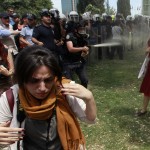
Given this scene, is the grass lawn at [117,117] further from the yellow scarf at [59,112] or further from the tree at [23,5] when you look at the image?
the tree at [23,5]

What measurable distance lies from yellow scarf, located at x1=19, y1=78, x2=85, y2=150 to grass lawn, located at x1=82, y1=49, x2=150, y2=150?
8.36 ft

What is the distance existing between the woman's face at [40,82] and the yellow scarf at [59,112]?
1.5 inches

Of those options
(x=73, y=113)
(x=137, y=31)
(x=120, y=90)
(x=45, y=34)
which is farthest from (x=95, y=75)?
(x=137, y=31)

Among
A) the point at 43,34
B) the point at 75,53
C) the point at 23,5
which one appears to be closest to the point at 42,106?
the point at 75,53

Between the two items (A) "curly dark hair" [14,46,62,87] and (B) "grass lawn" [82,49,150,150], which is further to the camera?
(B) "grass lawn" [82,49,150,150]

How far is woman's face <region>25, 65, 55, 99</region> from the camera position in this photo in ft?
5.91

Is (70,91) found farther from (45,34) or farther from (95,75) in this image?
(95,75)

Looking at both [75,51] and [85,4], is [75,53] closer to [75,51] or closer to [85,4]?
[75,51]

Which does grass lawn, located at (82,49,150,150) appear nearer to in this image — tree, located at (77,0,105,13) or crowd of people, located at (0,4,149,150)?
crowd of people, located at (0,4,149,150)

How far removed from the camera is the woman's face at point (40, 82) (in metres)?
1.80

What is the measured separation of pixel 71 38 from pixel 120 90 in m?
2.09

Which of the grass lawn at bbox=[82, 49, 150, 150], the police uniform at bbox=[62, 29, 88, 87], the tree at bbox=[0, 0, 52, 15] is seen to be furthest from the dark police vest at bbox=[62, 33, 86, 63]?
the tree at bbox=[0, 0, 52, 15]

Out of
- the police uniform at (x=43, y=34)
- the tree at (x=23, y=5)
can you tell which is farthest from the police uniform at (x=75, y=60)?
the tree at (x=23, y=5)

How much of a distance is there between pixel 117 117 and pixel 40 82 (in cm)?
382
